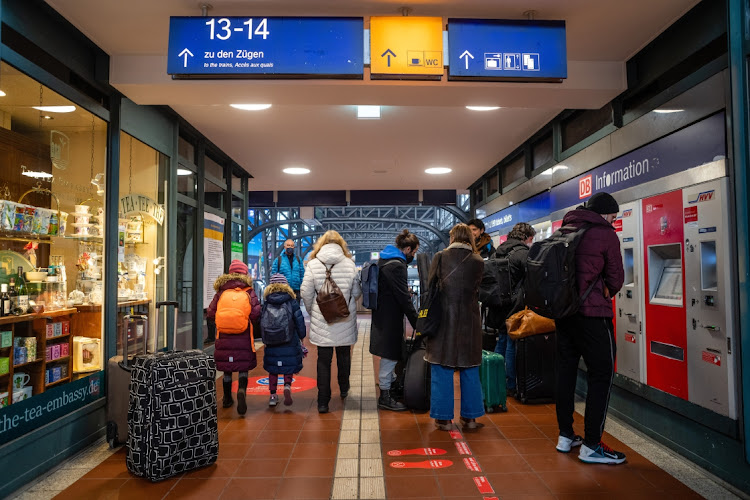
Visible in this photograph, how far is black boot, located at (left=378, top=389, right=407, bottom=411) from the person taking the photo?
14.9 feet

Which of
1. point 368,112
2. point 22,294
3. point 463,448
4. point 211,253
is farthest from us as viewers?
point 211,253

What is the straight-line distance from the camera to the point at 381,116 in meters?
5.71

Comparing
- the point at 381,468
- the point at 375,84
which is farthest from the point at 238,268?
the point at 381,468

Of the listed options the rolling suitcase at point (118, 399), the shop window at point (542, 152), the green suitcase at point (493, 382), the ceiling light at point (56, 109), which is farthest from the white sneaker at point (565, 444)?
the ceiling light at point (56, 109)

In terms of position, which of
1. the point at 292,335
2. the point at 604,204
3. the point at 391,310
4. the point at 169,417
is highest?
the point at 604,204

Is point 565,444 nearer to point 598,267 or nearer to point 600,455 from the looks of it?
point 600,455

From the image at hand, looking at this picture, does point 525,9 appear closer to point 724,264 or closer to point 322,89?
point 322,89

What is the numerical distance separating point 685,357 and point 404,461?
1976 millimetres

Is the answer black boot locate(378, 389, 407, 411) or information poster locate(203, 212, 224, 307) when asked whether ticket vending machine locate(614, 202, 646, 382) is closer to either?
black boot locate(378, 389, 407, 411)

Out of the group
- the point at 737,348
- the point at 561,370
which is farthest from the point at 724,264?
the point at 561,370

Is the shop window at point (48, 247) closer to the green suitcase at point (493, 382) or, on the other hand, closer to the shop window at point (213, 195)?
the shop window at point (213, 195)

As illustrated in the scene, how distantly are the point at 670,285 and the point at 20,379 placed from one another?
14.5ft

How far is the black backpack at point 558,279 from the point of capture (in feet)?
10.6

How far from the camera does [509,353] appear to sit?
4.94 metres
